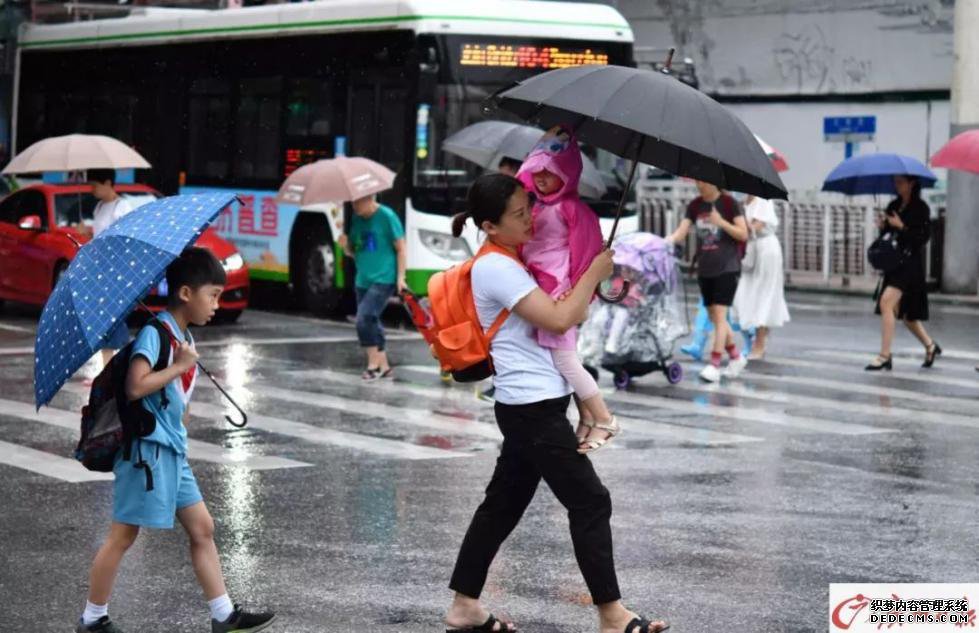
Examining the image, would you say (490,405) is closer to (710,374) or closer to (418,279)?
(710,374)

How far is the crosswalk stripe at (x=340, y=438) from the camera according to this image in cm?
1172

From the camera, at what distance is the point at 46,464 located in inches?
437

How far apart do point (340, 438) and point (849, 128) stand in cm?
2064

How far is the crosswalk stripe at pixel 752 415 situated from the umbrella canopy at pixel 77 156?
4716 mm

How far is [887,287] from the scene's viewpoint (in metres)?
16.9

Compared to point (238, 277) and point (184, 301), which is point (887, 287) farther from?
point (184, 301)

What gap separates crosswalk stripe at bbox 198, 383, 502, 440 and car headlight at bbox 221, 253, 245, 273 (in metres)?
5.24

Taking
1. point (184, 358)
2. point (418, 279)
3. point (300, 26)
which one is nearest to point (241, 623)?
point (184, 358)

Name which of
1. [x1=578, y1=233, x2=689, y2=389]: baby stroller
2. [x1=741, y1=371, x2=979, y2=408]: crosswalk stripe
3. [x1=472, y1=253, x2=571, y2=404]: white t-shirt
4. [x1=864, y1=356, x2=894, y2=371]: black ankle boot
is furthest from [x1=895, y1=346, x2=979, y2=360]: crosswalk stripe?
[x1=472, y1=253, x2=571, y2=404]: white t-shirt

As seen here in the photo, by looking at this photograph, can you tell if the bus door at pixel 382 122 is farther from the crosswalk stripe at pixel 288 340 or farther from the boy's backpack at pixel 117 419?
the boy's backpack at pixel 117 419

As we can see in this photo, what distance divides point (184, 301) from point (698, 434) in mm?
6509

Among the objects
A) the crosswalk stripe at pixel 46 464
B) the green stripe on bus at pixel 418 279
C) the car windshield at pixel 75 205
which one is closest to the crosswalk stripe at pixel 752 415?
the crosswalk stripe at pixel 46 464

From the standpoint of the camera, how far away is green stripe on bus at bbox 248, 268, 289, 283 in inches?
878

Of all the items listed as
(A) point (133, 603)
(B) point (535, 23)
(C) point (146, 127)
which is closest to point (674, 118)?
(A) point (133, 603)
